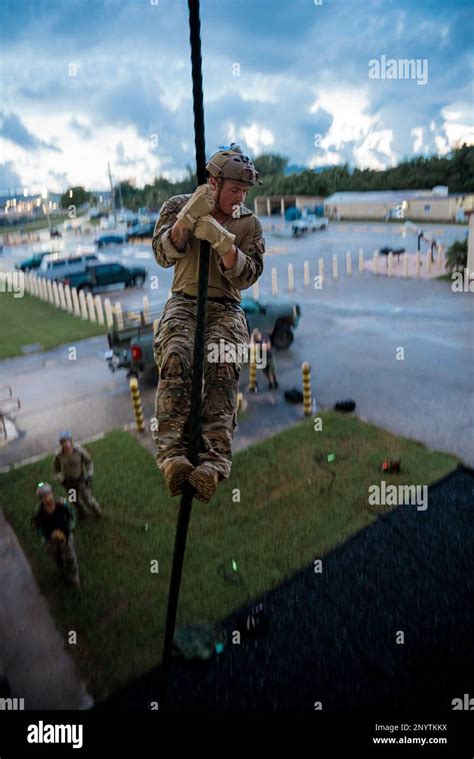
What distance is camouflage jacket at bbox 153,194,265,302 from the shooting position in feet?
13.3

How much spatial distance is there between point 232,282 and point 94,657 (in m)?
5.64

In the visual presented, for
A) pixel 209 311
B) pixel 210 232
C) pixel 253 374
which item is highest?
pixel 210 232

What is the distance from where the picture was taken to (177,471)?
137 inches

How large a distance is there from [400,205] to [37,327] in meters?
40.3

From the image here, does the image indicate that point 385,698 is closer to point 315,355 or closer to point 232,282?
point 232,282

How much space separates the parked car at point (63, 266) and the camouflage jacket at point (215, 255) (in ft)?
88.9

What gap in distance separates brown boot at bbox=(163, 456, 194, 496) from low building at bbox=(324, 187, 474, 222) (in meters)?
50.0

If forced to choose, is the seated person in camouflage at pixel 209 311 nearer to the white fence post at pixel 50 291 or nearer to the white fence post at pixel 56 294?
the white fence post at pixel 56 294

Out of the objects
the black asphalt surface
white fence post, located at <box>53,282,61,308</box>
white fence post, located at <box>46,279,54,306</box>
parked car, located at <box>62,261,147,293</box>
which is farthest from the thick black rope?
parked car, located at <box>62,261,147,293</box>

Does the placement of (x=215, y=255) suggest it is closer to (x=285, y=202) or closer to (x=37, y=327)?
(x=37, y=327)

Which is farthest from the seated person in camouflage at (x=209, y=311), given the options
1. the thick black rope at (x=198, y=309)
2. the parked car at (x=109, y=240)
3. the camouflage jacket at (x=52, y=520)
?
the parked car at (x=109, y=240)

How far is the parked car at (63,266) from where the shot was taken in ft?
98.8

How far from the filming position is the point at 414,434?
12.3 m

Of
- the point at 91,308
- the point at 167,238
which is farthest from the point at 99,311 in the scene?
the point at 167,238
